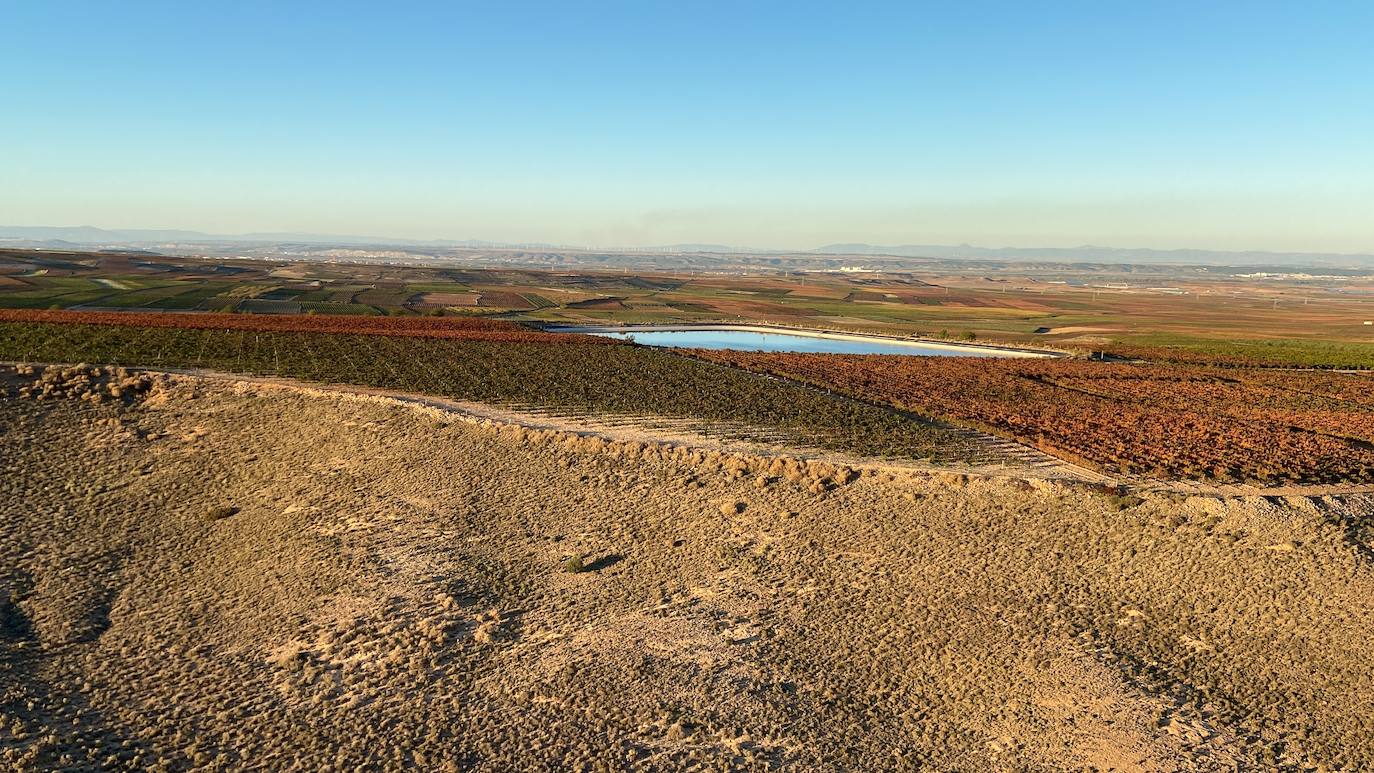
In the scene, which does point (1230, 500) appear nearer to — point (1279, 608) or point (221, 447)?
point (1279, 608)

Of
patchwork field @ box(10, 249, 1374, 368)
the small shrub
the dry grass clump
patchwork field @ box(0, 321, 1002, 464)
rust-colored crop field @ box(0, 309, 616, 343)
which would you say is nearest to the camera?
the small shrub

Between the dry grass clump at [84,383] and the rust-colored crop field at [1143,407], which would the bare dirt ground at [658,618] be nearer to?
the rust-colored crop field at [1143,407]

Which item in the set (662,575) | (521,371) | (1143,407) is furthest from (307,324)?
(1143,407)

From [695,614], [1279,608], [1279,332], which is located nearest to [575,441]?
[695,614]

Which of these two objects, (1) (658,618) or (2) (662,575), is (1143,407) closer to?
(2) (662,575)

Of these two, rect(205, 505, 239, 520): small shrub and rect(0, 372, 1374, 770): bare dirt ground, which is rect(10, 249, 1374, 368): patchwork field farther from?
rect(205, 505, 239, 520): small shrub

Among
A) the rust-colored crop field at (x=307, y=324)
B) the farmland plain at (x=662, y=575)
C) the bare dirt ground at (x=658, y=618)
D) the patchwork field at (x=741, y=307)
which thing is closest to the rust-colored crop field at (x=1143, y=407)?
the farmland plain at (x=662, y=575)

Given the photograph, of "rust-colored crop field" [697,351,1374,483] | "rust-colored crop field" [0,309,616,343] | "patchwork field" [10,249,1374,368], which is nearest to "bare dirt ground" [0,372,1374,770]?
"rust-colored crop field" [697,351,1374,483]
